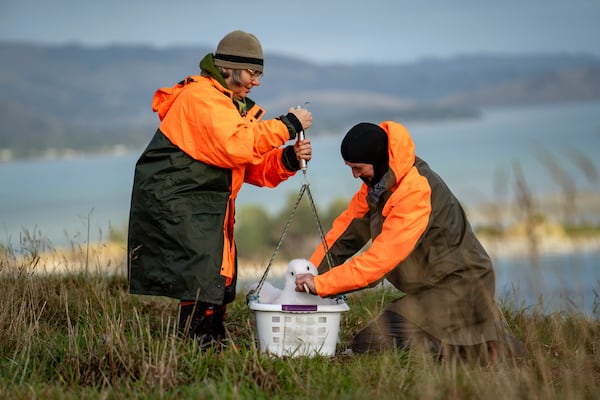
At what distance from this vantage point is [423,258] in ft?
15.0

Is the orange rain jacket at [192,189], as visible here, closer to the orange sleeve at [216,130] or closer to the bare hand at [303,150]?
the orange sleeve at [216,130]

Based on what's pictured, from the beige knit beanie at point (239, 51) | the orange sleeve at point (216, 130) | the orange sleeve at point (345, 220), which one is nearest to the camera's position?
the orange sleeve at point (216, 130)

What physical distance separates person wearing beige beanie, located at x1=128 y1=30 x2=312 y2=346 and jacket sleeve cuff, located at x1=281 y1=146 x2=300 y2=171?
18 cm

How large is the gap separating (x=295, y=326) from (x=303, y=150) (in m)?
1.09

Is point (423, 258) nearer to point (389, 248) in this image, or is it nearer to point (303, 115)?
point (389, 248)

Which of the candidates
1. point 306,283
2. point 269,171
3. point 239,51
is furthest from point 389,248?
point 239,51

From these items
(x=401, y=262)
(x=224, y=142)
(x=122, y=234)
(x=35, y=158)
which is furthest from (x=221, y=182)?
(x=35, y=158)

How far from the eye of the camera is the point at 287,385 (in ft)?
13.2

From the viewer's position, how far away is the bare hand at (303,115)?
4.66 metres

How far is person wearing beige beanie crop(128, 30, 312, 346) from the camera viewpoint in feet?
14.8

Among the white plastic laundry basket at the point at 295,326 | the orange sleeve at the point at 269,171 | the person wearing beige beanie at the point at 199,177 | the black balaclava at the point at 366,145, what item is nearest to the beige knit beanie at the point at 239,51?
the person wearing beige beanie at the point at 199,177

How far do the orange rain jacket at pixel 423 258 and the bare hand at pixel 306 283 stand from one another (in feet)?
0.15

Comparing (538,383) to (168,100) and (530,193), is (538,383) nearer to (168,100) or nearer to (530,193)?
(530,193)

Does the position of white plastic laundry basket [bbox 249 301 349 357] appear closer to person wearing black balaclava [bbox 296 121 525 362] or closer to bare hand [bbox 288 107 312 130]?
person wearing black balaclava [bbox 296 121 525 362]
